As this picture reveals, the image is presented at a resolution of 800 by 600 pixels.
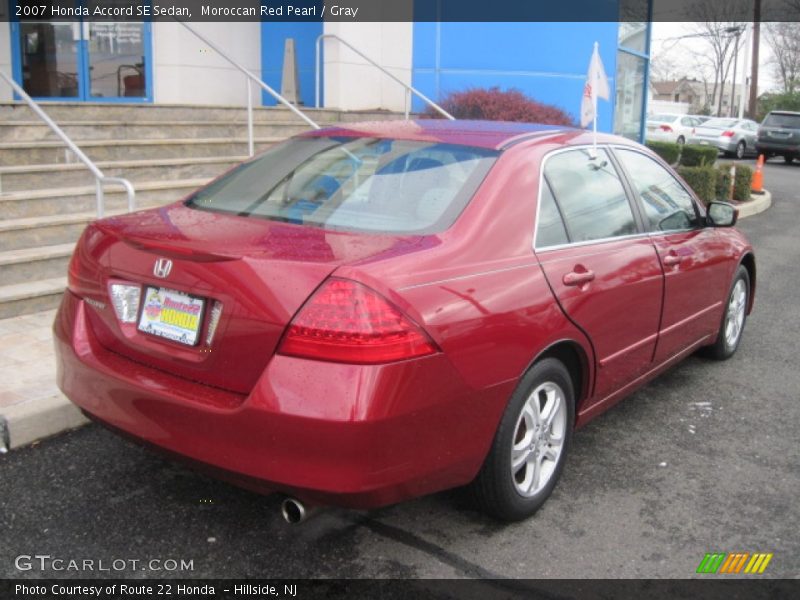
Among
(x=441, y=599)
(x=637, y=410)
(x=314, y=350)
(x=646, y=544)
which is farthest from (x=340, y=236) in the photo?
(x=637, y=410)

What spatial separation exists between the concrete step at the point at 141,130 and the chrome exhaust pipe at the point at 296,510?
20.3 ft

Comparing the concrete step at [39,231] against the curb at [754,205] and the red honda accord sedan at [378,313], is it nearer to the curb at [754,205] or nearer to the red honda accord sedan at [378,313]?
the red honda accord sedan at [378,313]

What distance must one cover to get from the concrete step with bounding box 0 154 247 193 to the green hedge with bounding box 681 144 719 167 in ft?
34.0

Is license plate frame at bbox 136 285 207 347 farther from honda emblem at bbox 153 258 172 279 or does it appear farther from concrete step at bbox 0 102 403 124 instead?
concrete step at bbox 0 102 403 124

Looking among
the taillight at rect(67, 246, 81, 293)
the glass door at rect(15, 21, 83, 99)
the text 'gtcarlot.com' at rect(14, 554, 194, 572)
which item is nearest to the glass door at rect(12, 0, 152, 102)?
the glass door at rect(15, 21, 83, 99)

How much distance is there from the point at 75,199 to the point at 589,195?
4.76 m

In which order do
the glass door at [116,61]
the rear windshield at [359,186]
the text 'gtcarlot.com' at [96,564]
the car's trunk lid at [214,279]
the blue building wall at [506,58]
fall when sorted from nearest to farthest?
1. the car's trunk lid at [214,279]
2. the text 'gtcarlot.com' at [96,564]
3. the rear windshield at [359,186]
4. the glass door at [116,61]
5. the blue building wall at [506,58]

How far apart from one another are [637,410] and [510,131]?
1.87 metres

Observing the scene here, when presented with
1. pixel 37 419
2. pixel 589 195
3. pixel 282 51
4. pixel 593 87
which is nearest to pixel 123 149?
pixel 37 419

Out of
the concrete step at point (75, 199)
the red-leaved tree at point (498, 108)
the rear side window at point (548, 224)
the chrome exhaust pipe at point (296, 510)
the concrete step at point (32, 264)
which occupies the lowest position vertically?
the chrome exhaust pipe at point (296, 510)

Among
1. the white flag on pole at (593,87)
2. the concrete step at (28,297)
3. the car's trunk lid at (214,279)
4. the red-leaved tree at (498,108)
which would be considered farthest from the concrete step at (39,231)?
the red-leaved tree at (498,108)

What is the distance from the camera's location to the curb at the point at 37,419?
12.9 feet

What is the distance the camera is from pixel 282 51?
13320mm

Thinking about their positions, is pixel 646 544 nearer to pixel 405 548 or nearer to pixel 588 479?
pixel 588 479
